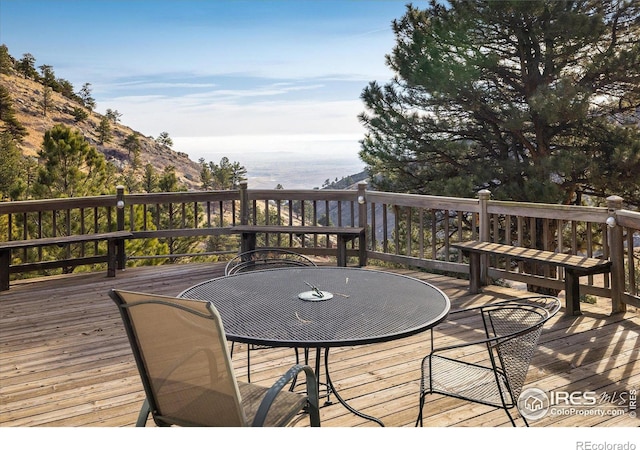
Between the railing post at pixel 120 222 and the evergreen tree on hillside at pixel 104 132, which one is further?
the evergreen tree on hillside at pixel 104 132

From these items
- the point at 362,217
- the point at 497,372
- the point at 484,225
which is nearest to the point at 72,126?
the point at 362,217

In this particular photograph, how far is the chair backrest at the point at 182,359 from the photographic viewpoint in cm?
152

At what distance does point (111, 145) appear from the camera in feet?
109

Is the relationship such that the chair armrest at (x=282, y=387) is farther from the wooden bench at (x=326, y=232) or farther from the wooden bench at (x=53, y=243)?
the wooden bench at (x=53, y=243)

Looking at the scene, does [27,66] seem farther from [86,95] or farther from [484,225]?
[484,225]

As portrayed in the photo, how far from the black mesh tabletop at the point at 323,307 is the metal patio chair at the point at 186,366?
210mm

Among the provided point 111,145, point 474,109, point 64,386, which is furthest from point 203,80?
point 64,386

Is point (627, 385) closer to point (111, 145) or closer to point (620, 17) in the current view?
point (620, 17)

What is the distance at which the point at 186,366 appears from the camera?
160 centimetres

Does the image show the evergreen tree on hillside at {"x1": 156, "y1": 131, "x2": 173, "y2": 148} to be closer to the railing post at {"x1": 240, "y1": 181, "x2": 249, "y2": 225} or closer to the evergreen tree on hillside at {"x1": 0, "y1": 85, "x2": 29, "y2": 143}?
the evergreen tree on hillside at {"x1": 0, "y1": 85, "x2": 29, "y2": 143}

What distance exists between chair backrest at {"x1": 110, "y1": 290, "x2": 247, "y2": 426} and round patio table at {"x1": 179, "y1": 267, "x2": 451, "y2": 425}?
0.24 metres

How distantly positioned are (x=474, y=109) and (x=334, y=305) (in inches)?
362


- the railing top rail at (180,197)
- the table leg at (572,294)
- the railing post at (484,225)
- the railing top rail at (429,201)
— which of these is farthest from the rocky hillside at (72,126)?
the table leg at (572,294)

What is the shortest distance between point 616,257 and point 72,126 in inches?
1287
